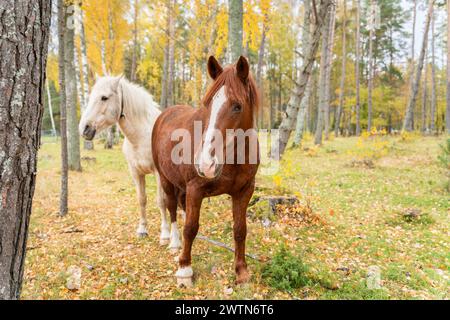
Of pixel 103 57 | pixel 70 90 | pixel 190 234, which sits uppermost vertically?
pixel 103 57

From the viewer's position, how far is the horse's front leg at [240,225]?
318 centimetres

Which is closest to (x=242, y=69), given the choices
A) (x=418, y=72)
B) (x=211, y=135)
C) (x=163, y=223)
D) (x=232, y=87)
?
(x=232, y=87)

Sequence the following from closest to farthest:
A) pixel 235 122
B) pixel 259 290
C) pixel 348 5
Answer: pixel 235 122 → pixel 259 290 → pixel 348 5

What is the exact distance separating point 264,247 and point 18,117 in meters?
3.37

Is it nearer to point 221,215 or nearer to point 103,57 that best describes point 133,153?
point 221,215

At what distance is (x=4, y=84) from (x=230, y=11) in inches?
193

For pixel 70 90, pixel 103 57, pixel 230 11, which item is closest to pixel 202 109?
pixel 230 11

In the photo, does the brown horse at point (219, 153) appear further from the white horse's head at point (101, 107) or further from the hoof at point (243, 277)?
the white horse's head at point (101, 107)

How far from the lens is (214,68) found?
9.21 ft

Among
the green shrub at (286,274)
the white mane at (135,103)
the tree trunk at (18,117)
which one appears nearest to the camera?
the tree trunk at (18,117)

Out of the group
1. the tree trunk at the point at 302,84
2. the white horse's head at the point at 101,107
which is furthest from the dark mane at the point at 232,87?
the tree trunk at the point at 302,84

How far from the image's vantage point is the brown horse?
2.55 meters

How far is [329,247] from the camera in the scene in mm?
4199

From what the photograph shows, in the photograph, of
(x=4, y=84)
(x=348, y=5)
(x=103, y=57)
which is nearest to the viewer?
(x=4, y=84)
